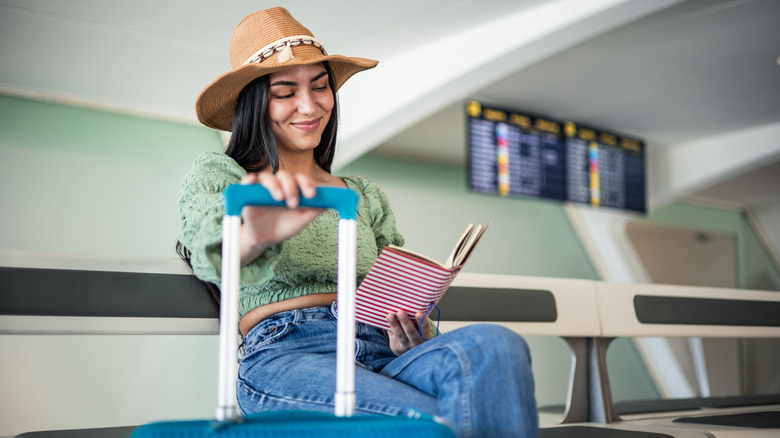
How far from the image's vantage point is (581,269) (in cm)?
684

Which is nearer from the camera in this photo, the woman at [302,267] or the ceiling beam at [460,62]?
the woman at [302,267]

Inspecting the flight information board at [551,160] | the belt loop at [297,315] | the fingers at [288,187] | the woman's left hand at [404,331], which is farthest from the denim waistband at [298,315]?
the flight information board at [551,160]

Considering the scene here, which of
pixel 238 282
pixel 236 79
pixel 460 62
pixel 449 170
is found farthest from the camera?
pixel 449 170

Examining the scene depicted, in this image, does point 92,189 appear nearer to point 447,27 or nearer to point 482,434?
point 447,27

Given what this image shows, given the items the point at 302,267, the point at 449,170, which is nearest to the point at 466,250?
the point at 302,267

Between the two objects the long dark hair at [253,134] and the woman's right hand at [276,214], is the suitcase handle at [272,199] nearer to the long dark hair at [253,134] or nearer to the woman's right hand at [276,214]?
the woman's right hand at [276,214]

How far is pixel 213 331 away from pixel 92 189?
314 centimetres

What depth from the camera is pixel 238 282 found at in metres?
0.97

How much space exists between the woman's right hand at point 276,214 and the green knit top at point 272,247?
0.06 meters

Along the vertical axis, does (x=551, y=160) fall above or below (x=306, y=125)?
above

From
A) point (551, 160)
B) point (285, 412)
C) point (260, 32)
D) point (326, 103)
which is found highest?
point (551, 160)

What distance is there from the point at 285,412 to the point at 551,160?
14.7ft

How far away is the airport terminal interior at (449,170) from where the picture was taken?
216cm

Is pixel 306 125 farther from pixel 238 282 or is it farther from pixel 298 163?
pixel 238 282
